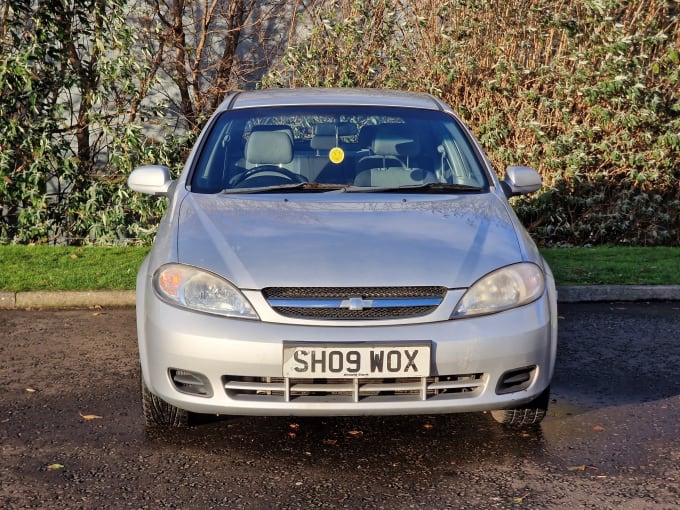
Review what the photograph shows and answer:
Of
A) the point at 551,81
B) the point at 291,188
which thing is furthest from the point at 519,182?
the point at 551,81

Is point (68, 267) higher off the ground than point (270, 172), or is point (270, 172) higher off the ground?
point (270, 172)

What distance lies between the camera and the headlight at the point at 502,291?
12.9 ft

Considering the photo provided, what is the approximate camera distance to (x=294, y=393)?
151 inches

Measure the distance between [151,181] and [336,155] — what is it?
104 cm

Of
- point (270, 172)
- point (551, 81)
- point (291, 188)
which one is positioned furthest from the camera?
point (551, 81)

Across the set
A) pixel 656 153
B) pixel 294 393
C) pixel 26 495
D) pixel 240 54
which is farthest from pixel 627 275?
pixel 240 54

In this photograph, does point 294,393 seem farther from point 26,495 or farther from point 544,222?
point 544,222

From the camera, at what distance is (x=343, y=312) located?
3832 mm

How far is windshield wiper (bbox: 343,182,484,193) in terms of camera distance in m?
5.00

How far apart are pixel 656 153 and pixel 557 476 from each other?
7920mm

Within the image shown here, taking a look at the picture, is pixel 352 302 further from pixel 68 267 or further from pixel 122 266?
pixel 68 267

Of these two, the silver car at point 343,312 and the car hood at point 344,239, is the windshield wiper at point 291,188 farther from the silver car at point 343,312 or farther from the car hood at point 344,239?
the silver car at point 343,312

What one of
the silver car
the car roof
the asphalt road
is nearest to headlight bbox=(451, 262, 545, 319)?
the silver car

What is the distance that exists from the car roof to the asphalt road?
1739 mm
